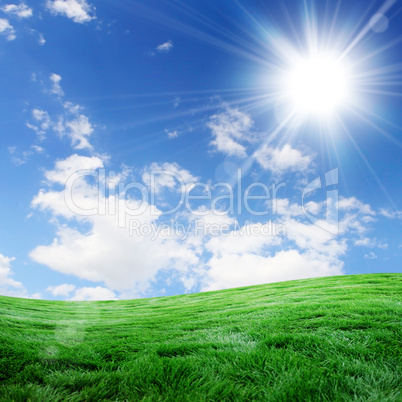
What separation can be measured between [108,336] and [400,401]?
19.3 ft

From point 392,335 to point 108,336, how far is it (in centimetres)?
597

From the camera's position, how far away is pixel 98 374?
351 cm

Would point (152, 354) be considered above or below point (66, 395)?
above

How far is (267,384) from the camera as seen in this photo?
3100 millimetres

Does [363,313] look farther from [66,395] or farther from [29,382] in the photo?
[29,382]

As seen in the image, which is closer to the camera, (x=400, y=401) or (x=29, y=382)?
(x=400, y=401)

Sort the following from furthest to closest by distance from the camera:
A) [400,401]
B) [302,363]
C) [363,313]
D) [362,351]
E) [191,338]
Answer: [363,313] < [191,338] < [362,351] < [302,363] < [400,401]

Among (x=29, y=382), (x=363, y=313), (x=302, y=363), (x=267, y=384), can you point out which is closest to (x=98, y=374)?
(x=29, y=382)

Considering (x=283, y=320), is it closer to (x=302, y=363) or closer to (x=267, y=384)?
(x=302, y=363)

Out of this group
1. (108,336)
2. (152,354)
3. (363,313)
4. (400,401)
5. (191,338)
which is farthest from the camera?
(108,336)

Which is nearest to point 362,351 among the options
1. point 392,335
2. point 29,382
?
point 392,335

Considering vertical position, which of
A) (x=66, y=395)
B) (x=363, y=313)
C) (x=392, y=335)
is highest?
(x=363, y=313)

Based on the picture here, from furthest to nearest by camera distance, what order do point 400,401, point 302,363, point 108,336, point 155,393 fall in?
1. point 108,336
2. point 302,363
3. point 155,393
4. point 400,401

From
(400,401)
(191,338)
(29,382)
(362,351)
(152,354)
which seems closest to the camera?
Result: (400,401)
